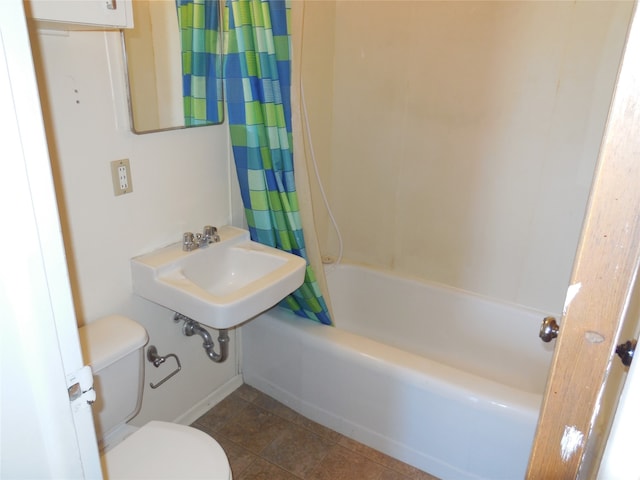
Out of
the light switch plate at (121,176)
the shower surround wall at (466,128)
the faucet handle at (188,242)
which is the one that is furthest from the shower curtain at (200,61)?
the shower surround wall at (466,128)

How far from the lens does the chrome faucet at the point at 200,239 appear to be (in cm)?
179

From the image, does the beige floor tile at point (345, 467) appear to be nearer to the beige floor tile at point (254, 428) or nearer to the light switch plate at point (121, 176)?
the beige floor tile at point (254, 428)

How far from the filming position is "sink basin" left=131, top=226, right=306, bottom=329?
1.55m

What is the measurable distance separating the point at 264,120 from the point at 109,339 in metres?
0.94

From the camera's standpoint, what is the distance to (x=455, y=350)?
8.10 ft

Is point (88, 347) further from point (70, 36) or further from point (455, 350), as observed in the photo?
point (455, 350)

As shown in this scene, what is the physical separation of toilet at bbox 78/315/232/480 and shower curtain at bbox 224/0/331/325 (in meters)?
0.68

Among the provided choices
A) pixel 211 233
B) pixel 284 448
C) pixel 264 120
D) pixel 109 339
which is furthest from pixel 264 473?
pixel 264 120

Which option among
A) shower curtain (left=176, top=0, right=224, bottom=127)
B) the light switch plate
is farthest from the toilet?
shower curtain (left=176, top=0, right=224, bottom=127)

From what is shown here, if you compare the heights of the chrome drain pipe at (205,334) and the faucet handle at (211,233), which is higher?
the faucet handle at (211,233)

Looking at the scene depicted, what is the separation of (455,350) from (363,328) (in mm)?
529

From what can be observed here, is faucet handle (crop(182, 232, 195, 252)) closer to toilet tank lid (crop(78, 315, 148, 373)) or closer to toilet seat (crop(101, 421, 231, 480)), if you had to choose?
toilet tank lid (crop(78, 315, 148, 373))

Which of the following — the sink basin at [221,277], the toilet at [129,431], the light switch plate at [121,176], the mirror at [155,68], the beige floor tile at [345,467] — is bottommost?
the beige floor tile at [345,467]

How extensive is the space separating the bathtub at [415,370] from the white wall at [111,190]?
439 millimetres
